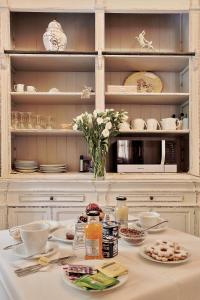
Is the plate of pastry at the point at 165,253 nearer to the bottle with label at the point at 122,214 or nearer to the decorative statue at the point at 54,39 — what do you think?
the bottle with label at the point at 122,214

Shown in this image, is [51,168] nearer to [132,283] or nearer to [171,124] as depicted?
[171,124]

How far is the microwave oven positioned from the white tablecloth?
1.55m

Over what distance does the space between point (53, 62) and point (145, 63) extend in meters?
0.84

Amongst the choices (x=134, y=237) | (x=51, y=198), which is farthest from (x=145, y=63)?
(x=134, y=237)

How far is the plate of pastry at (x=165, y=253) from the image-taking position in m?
1.03

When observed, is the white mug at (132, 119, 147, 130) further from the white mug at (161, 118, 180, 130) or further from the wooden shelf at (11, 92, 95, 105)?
the wooden shelf at (11, 92, 95, 105)

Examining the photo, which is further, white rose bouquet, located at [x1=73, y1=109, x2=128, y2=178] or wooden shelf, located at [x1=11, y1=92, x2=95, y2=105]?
wooden shelf, located at [x1=11, y1=92, x2=95, y2=105]

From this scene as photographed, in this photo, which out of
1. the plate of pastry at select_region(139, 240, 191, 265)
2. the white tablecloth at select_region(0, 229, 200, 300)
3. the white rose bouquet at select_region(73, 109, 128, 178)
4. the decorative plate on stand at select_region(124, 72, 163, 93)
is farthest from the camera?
the decorative plate on stand at select_region(124, 72, 163, 93)

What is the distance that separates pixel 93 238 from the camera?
41.3 inches

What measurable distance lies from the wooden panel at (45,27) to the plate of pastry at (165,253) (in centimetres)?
233

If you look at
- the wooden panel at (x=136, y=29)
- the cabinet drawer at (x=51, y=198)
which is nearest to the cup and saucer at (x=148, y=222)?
the cabinet drawer at (x=51, y=198)

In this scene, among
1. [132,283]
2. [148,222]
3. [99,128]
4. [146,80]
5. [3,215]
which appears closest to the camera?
[132,283]

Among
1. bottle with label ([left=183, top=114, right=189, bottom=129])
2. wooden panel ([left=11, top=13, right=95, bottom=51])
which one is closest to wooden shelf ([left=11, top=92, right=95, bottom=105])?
wooden panel ([left=11, top=13, right=95, bottom=51])

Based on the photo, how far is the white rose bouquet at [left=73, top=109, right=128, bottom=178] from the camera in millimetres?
2223
